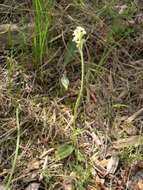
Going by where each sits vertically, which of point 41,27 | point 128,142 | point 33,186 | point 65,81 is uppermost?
point 41,27

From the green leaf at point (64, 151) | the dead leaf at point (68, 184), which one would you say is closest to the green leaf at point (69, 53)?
the green leaf at point (64, 151)

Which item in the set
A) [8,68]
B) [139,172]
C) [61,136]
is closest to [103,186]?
[139,172]

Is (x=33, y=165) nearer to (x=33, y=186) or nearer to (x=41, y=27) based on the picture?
(x=33, y=186)

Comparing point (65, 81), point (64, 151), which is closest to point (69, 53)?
point (65, 81)

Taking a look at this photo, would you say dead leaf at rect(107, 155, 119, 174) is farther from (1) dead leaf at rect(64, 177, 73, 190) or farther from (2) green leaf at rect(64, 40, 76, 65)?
(2) green leaf at rect(64, 40, 76, 65)

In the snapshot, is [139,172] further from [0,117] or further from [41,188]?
[0,117]

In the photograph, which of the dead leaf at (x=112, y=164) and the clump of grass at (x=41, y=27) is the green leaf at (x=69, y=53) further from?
the dead leaf at (x=112, y=164)
